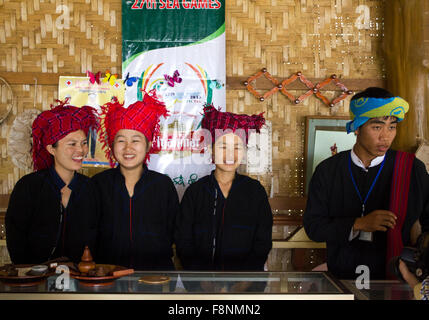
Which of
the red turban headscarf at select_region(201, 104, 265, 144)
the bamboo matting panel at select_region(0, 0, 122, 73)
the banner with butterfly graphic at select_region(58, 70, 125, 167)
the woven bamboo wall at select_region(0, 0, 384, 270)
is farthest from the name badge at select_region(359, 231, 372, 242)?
the bamboo matting panel at select_region(0, 0, 122, 73)

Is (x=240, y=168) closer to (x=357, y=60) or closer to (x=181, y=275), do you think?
(x=357, y=60)

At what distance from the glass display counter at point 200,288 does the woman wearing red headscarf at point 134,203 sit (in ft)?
2.41

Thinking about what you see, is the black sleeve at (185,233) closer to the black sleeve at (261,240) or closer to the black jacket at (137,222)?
the black jacket at (137,222)

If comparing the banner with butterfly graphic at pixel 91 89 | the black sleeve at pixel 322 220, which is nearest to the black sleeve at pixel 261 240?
the black sleeve at pixel 322 220

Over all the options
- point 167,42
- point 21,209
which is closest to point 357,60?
point 167,42

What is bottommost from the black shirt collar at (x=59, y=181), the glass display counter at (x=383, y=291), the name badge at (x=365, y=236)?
the glass display counter at (x=383, y=291)

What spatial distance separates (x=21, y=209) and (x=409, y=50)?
2653mm

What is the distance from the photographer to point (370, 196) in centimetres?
243

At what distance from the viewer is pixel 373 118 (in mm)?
2371

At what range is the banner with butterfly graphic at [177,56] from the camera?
350cm

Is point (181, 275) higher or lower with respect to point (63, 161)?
lower

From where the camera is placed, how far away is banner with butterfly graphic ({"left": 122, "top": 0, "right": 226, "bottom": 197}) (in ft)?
11.5
